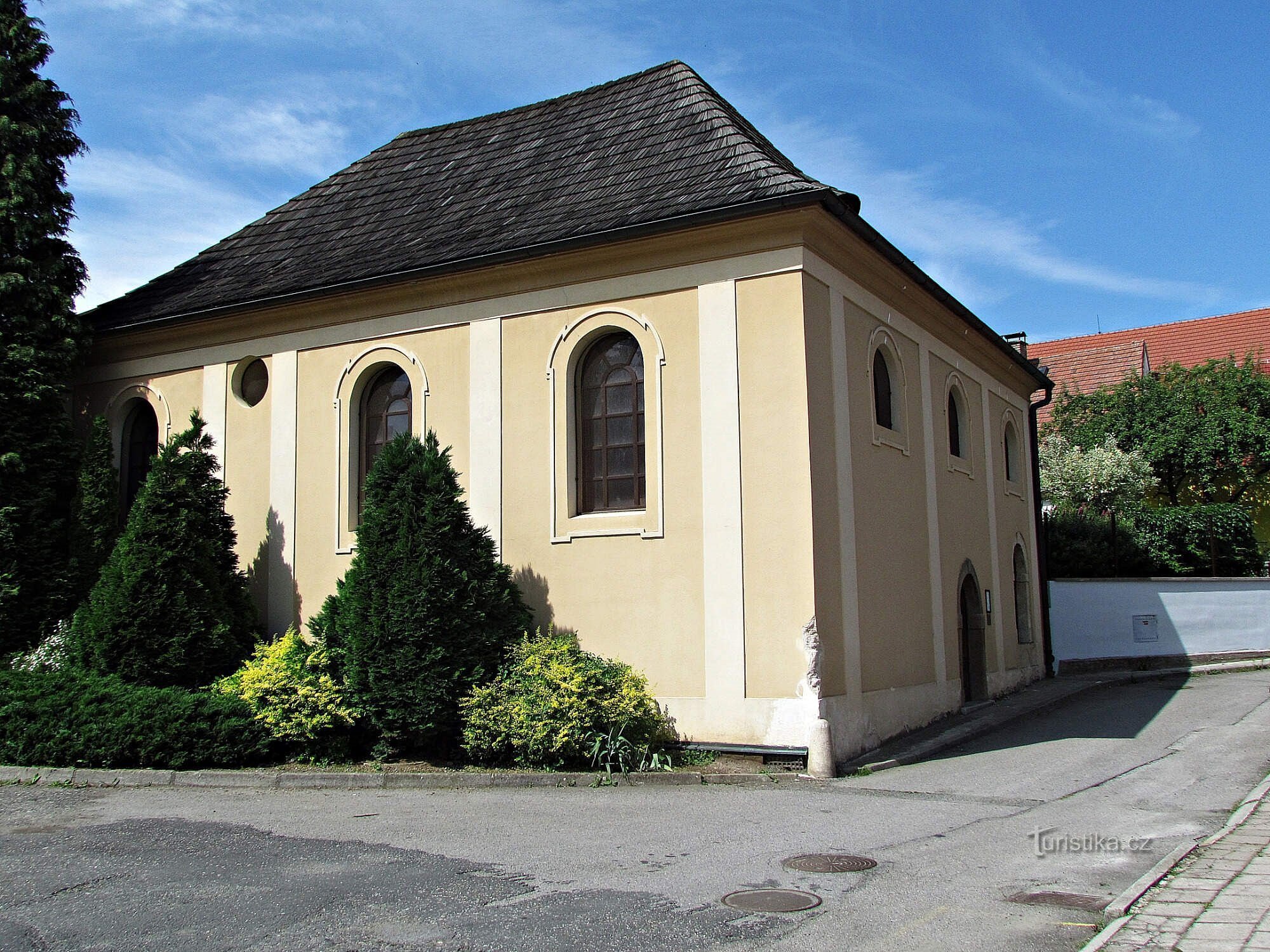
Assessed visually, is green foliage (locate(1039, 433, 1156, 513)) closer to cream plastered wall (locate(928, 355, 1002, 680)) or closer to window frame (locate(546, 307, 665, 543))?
cream plastered wall (locate(928, 355, 1002, 680))

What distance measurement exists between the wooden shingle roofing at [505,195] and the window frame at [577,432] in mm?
1028

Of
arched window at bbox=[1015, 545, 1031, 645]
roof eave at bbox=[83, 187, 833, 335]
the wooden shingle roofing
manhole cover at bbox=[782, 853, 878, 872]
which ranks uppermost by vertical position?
the wooden shingle roofing

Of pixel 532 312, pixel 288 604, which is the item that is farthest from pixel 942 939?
pixel 288 604

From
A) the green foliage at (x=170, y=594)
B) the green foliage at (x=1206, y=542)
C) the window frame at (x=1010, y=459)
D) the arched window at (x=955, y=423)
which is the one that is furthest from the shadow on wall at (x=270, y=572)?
the green foliage at (x=1206, y=542)

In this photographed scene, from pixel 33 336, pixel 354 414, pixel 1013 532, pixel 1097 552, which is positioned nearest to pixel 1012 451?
pixel 1013 532

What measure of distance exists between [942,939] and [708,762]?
571 centimetres

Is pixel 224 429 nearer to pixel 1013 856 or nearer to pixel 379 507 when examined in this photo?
pixel 379 507

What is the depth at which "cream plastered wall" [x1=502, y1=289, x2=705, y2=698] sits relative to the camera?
11.8m

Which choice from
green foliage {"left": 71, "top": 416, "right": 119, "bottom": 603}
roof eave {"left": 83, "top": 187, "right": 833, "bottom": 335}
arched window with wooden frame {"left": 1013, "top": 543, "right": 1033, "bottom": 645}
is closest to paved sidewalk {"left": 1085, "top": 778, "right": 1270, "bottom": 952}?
roof eave {"left": 83, "top": 187, "right": 833, "bottom": 335}

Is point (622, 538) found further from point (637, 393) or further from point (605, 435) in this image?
point (637, 393)

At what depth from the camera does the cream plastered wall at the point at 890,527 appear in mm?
12430

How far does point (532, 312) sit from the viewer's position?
13.1m

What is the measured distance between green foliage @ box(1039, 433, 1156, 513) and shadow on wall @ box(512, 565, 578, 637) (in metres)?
18.7

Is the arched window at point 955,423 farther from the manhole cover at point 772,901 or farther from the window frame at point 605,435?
the manhole cover at point 772,901
